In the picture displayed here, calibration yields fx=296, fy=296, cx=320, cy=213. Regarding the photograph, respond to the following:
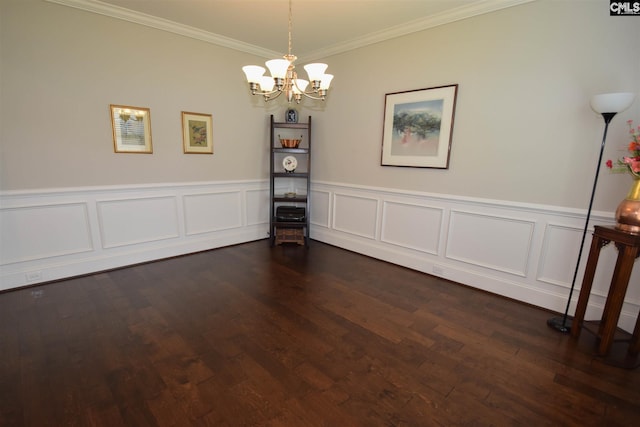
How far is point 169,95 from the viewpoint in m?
3.68

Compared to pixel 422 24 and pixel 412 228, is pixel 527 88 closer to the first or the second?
pixel 422 24

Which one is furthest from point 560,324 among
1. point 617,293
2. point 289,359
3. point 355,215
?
point 355,215

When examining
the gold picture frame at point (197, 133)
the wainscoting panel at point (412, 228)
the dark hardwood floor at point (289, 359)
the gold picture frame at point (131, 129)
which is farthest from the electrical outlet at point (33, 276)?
the wainscoting panel at point (412, 228)

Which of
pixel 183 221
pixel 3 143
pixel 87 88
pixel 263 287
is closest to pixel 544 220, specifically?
pixel 263 287

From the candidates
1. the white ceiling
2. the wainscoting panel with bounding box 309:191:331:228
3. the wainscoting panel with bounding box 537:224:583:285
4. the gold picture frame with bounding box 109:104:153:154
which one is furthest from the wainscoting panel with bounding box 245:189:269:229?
the wainscoting panel with bounding box 537:224:583:285

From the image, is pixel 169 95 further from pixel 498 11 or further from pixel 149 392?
pixel 498 11

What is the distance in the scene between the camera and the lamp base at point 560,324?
8.20ft

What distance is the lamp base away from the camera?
A: 250cm

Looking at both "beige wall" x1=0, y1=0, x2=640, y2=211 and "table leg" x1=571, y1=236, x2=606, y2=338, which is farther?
"beige wall" x1=0, y1=0, x2=640, y2=211

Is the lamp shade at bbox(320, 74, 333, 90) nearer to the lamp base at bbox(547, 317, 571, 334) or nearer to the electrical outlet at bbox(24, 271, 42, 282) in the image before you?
the lamp base at bbox(547, 317, 571, 334)

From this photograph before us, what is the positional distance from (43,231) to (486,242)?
15.3 ft

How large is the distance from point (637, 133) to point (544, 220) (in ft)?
2.98

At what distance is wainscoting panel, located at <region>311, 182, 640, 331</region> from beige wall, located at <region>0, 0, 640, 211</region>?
162 mm

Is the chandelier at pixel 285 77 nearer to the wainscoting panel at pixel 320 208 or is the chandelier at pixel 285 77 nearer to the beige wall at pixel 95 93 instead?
the beige wall at pixel 95 93
